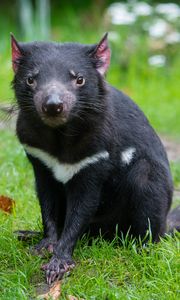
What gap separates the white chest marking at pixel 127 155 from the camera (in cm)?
433

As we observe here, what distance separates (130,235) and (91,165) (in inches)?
25.4

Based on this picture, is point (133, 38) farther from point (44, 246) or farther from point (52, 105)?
point (52, 105)

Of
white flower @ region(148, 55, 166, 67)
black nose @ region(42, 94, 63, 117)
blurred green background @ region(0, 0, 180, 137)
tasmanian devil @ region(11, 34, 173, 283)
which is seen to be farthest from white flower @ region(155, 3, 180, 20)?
black nose @ region(42, 94, 63, 117)

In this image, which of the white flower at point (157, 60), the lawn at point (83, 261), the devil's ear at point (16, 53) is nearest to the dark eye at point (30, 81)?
the devil's ear at point (16, 53)

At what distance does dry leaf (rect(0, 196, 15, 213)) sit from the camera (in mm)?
4961

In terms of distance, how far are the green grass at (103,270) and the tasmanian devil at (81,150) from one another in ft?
0.37

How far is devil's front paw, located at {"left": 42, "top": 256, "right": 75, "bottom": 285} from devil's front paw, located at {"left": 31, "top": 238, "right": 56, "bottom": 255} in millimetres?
139

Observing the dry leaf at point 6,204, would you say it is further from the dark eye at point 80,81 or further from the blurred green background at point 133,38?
the blurred green background at point 133,38

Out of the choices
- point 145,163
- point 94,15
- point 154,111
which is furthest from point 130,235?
point 94,15

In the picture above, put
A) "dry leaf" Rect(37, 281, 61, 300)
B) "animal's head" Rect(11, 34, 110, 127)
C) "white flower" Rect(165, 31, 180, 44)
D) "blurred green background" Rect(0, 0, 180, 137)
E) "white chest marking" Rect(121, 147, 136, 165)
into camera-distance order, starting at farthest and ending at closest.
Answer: "white flower" Rect(165, 31, 180, 44), "blurred green background" Rect(0, 0, 180, 137), "white chest marking" Rect(121, 147, 136, 165), "animal's head" Rect(11, 34, 110, 127), "dry leaf" Rect(37, 281, 61, 300)

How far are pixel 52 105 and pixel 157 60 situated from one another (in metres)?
7.48

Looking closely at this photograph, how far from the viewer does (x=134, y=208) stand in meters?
4.41

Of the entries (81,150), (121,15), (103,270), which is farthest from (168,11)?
(103,270)

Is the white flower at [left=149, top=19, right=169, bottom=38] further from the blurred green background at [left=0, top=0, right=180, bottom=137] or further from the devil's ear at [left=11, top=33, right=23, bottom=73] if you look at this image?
the devil's ear at [left=11, top=33, right=23, bottom=73]
